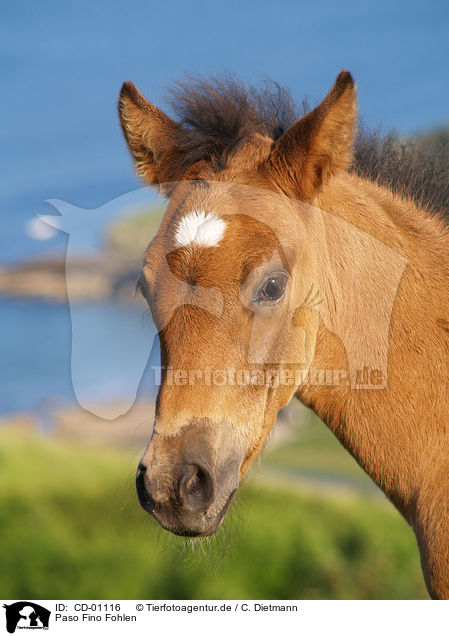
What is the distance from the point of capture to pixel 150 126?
378cm

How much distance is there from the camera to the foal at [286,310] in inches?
116

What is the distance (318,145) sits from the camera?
3.25 m

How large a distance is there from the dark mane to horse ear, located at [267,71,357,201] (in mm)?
349

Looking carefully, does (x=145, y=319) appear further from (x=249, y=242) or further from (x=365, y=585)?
(x=365, y=585)

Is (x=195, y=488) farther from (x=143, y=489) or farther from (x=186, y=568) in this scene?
(x=186, y=568)

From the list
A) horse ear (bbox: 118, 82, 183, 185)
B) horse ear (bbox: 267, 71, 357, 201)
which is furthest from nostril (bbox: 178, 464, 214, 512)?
horse ear (bbox: 118, 82, 183, 185)

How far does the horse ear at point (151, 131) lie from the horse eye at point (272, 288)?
0.96 meters

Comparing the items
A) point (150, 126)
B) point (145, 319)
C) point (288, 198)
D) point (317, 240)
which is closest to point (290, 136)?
point (288, 198)

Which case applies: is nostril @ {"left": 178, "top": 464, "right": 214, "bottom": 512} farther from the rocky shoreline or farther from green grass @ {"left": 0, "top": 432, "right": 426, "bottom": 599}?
green grass @ {"left": 0, "top": 432, "right": 426, "bottom": 599}
